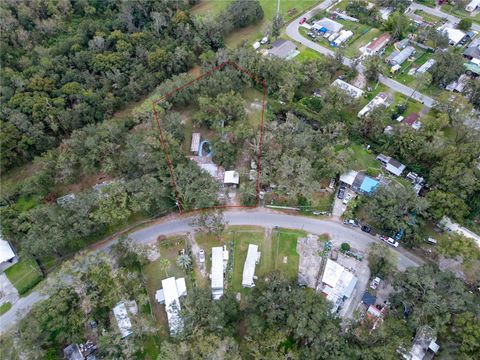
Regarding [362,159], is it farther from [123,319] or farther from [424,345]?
[123,319]

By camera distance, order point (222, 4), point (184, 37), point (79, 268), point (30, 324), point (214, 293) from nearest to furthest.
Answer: point (30, 324)
point (79, 268)
point (214, 293)
point (184, 37)
point (222, 4)

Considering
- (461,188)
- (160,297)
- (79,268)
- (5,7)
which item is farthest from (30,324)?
(5,7)

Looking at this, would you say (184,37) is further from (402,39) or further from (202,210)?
(402,39)

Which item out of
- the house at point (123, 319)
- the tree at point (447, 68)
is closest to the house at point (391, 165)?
the tree at point (447, 68)

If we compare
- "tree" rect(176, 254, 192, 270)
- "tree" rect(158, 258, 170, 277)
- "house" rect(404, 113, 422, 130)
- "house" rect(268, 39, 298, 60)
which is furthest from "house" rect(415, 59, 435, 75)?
"tree" rect(158, 258, 170, 277)

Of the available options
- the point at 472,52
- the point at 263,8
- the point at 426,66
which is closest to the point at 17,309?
the point at 426,66

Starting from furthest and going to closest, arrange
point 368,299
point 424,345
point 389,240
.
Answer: point 389,240
point 368,299
point 424,345

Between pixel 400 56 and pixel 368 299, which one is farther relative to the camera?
pixel 400 56
